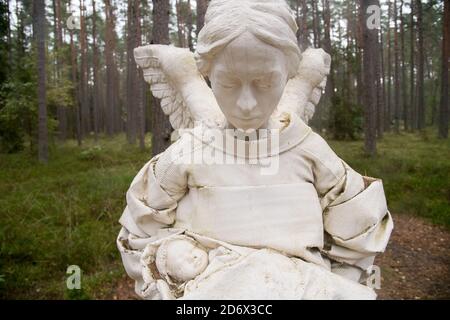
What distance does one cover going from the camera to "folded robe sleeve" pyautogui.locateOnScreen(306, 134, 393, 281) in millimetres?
1504

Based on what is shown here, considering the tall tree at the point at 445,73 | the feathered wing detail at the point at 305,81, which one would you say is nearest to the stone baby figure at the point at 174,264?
the feathered wing detail at the point at 305,81

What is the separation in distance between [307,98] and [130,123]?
49.7 ft

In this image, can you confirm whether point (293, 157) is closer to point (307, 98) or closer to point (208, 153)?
point (208, 153)

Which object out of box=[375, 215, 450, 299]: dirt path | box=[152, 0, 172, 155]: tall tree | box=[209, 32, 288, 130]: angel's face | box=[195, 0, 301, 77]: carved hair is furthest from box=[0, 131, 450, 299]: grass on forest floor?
box=[195, 0, 301, 77]: carved hair

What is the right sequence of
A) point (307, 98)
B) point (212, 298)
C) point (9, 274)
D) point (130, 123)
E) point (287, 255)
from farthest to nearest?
1. point (130, 123)
2. point (9, 274)
3. point (307, 98)
4. point (287, 255)
5. point (212, 298)

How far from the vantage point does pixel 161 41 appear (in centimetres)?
556

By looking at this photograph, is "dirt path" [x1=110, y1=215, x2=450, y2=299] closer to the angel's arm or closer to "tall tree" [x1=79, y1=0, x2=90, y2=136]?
the angel's arm

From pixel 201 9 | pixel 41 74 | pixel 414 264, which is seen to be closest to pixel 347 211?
pixel 414 264

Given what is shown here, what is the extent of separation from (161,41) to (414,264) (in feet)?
15.2

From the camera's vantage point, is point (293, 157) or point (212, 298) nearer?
point (212, 298)

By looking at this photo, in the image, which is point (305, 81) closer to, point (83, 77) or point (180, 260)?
point (180, 260)

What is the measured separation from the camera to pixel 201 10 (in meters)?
6.32

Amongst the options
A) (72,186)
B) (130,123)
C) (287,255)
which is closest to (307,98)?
(287,255)

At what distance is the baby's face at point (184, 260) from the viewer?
134 centimetres
